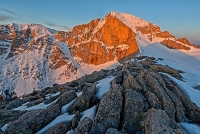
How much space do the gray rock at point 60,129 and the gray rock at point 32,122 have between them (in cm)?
152

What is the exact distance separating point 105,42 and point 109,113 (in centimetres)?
15851

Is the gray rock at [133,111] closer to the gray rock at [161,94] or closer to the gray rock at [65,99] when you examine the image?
the gray rock at [161,94]

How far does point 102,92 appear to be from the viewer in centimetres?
1455

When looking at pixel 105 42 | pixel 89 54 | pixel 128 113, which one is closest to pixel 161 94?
pixel 128 113

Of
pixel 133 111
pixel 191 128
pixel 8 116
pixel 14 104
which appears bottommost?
pixel 14 104

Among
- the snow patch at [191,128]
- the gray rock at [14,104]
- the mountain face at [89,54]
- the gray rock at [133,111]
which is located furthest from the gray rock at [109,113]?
the mountain face at [89,54]

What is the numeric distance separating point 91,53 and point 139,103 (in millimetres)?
162340

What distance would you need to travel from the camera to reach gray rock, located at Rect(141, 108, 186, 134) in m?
8.00

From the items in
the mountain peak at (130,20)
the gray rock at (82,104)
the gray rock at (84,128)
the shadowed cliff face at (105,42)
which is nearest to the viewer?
the gray rock at (84,128)

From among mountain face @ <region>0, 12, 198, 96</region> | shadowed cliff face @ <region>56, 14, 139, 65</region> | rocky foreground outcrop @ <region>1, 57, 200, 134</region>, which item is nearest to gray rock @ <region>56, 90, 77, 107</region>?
rocky foreground outcrop @ <region>1, 57, 200, 134</region>

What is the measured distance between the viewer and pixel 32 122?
12.0 m

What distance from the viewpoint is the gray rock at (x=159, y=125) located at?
7999mm

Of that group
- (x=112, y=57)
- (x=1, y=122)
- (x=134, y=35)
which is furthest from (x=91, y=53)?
(x=1, y=122)

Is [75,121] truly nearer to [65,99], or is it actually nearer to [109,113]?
[109,113]
